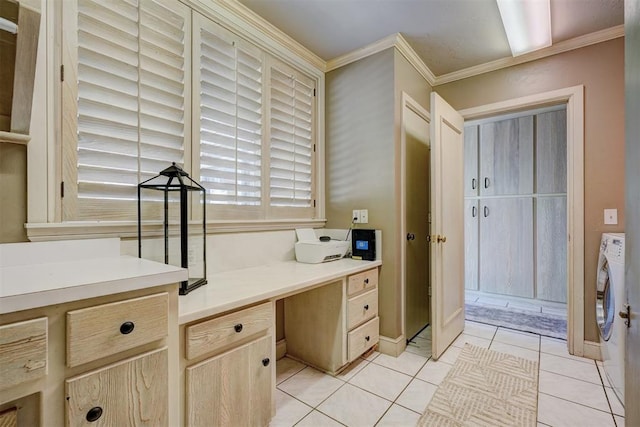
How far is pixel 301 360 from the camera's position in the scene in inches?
87.0

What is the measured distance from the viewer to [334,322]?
6.55ft

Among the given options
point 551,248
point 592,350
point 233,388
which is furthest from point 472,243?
point 233,388

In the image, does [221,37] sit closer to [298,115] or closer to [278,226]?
[298,115]

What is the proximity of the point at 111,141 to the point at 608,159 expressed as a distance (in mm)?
3230

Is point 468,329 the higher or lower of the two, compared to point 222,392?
lower

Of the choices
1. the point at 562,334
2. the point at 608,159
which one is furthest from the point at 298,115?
the point at 562,334

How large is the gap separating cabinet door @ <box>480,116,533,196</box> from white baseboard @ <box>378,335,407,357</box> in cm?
251

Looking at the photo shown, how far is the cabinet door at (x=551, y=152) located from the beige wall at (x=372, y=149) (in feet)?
6.20

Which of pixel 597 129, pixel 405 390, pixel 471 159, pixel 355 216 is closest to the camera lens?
pixel 405 390

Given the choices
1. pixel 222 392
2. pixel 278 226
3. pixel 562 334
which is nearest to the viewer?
pixel 222 392

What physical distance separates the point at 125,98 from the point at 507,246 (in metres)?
4.14

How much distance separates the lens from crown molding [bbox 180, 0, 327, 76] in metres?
1.84

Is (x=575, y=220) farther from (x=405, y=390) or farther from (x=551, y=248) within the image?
(x=405, y=390)

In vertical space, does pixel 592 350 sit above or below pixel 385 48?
below
